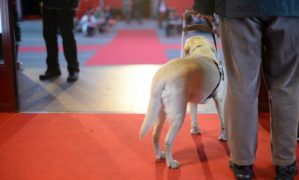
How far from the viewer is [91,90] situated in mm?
4332

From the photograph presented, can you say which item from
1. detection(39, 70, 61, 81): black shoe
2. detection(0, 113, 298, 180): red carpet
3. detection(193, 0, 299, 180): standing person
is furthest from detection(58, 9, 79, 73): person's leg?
detection(193, 0, 299, 180): standing person

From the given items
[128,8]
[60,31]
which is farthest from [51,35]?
[128,8]

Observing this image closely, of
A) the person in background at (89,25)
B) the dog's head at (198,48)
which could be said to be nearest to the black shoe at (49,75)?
the dog's head at (198,48)

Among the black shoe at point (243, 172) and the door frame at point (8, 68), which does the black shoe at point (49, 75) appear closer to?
the door frame at point (8, 68)

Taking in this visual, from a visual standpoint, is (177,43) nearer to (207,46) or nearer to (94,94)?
(94,94)

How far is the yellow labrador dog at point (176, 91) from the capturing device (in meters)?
2.23

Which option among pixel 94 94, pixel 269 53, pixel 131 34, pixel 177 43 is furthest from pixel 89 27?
pixel 269 53

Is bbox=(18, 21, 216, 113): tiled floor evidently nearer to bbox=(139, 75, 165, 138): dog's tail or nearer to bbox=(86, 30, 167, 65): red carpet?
bbox=(86, 30, 167, 65): red carpet

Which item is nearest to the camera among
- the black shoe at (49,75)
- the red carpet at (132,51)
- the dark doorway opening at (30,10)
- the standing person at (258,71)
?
the standing person at (258,71)

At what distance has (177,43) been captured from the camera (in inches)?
327

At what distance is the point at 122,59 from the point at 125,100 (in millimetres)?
2545

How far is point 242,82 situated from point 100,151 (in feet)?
3.59

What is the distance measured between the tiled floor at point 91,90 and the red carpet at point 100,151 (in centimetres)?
30

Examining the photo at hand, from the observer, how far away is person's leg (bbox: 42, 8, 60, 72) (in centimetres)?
470
